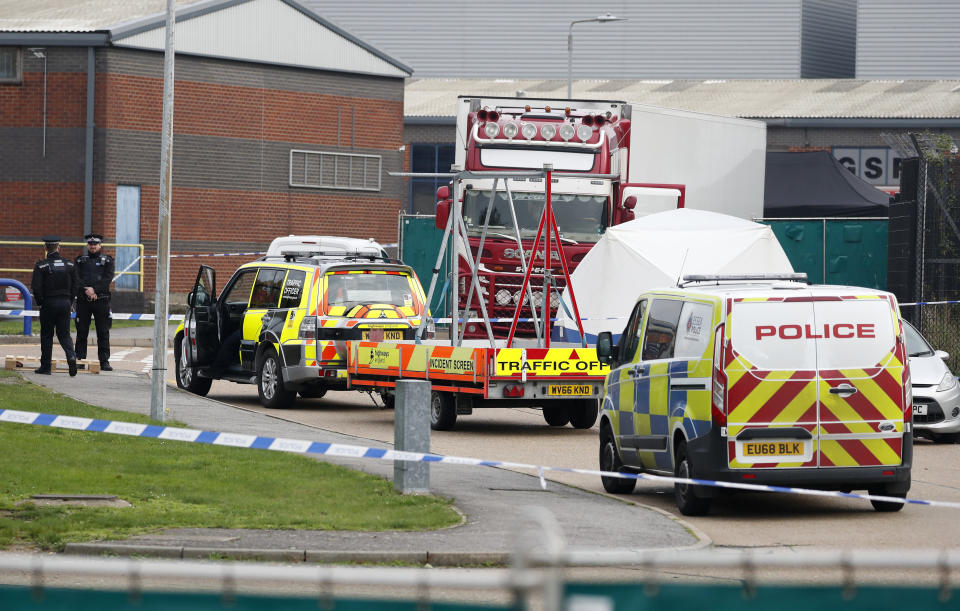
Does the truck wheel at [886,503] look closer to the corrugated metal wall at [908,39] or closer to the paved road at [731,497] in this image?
the paved road at [731,497]

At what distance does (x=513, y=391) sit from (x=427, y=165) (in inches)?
1694

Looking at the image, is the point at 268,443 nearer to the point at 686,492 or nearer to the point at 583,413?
the point at 686,492

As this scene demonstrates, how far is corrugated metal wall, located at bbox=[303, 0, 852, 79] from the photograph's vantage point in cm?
6750

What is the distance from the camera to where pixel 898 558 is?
365 centimetres

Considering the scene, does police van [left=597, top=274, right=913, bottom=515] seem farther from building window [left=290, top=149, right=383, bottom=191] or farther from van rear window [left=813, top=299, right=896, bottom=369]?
building window [left=290, top=149, right=383, bottom=191]

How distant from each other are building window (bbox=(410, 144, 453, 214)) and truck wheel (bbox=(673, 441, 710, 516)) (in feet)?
153

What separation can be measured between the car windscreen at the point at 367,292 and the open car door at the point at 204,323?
2349mm

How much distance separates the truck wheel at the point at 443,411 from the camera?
1714 cm

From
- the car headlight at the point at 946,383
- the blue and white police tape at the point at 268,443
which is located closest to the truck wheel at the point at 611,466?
the blue and white police tape at the point at 268,443

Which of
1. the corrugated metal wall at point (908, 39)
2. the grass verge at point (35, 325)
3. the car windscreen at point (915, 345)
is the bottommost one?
the grass verge at point (35, 325)

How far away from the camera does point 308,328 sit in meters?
18.9

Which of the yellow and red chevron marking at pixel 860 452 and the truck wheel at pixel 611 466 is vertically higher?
the yellow and red chevron marking at pixel 860 452

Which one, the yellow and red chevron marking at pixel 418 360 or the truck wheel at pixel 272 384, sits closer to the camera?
the yellow and red chevron marking at pixel 418 360

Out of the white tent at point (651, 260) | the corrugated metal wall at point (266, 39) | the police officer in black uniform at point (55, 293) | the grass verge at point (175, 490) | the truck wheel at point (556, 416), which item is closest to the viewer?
the grass verge at point (175, 490)
